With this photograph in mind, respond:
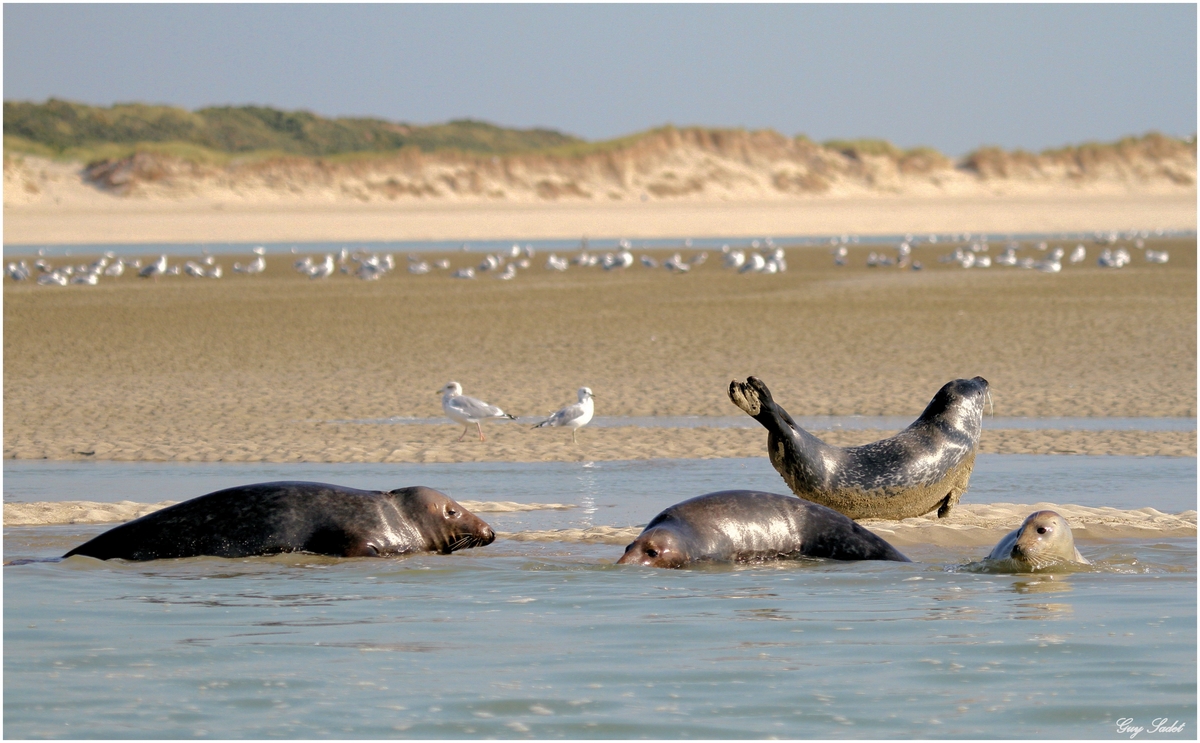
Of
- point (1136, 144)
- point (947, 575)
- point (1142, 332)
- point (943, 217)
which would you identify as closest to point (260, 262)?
point (1142, 332)

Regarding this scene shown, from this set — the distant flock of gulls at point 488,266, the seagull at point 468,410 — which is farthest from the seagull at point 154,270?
the seagull at point 468,410

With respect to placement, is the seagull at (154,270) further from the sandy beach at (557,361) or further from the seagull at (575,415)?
the seagull at (575,415)

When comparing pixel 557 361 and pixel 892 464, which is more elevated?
pixel 557 361

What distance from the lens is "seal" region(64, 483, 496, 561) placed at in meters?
7.62

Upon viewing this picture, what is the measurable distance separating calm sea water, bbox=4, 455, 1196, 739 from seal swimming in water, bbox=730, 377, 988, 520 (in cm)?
65

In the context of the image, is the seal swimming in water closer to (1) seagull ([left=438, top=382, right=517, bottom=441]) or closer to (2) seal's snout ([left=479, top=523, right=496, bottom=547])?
(2) seal's snout ([left=479, top=523, right=496, bottom=547])

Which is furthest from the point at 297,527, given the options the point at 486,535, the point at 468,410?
the point at 468,410

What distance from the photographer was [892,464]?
8695mm

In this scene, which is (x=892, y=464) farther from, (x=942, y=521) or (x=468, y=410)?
(x=468, y=410)

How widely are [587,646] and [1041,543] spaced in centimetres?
242

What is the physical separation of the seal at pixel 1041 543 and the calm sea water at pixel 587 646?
0.30ft

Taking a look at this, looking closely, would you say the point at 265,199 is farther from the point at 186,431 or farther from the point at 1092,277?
the point at 186,431

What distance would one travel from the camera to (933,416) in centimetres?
905

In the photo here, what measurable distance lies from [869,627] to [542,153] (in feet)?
283
